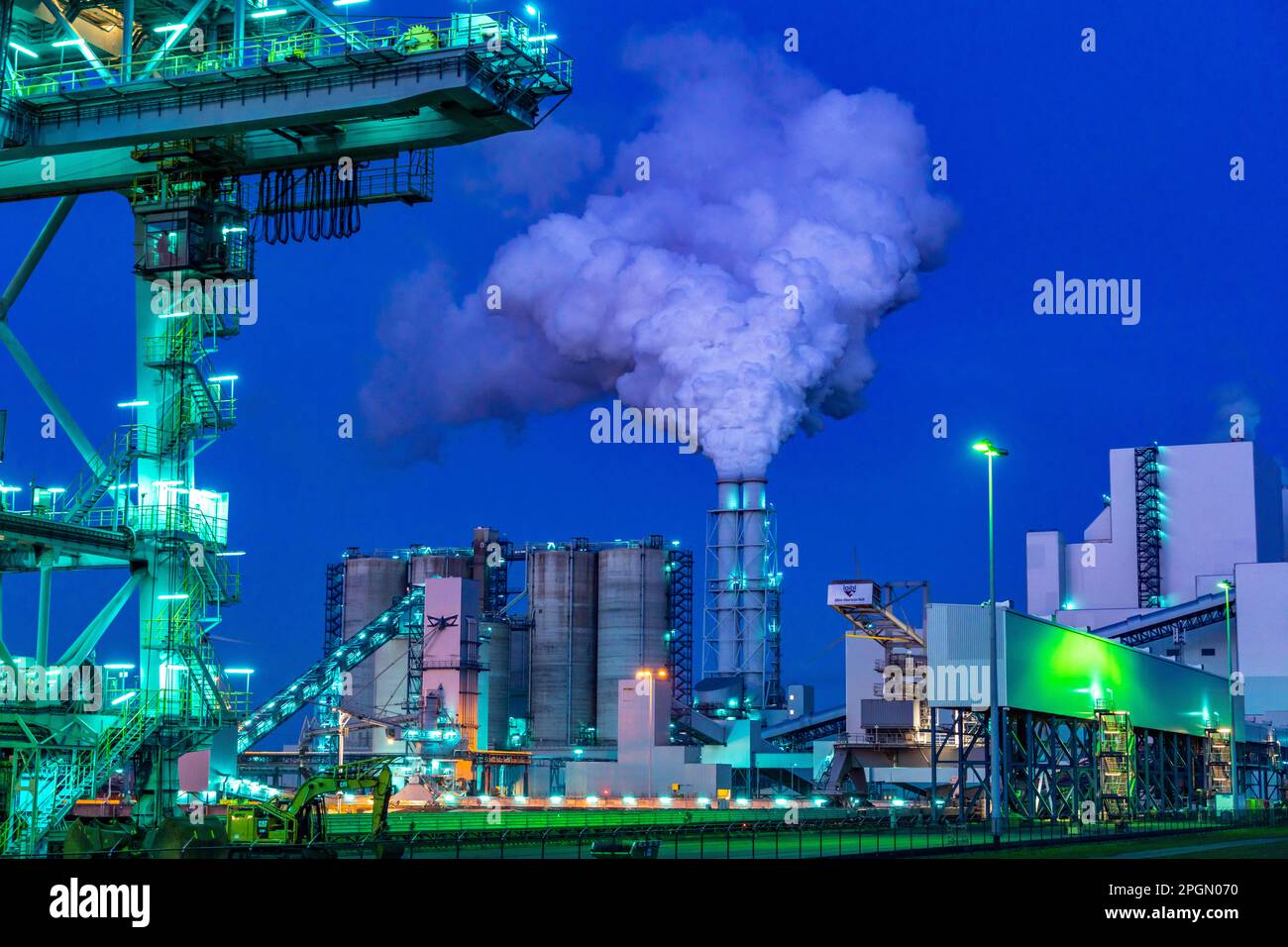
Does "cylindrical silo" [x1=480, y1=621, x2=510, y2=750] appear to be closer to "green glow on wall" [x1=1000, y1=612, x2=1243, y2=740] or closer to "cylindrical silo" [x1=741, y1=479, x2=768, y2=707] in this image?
"cylindrical silo" [x1=741, y1=479, x2=768, y2=707]

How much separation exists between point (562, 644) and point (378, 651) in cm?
1073

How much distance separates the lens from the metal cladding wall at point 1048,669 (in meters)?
53.2

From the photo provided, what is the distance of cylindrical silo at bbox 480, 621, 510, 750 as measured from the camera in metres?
93.1

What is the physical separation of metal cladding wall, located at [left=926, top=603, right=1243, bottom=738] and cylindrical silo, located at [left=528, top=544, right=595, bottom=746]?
115ft

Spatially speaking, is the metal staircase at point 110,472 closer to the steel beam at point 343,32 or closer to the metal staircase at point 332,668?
the steel beam at point 343,32

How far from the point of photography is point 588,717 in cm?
9688

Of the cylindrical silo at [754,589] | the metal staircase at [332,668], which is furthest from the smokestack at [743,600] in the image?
the metal staircase at [332,668]

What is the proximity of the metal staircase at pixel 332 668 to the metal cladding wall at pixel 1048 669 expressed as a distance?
119 ft

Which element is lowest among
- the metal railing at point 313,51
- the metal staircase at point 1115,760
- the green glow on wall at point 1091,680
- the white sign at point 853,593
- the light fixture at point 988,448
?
the metal staircase at point 1115,760

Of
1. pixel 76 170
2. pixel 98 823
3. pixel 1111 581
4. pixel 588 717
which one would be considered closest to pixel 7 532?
pixel 98 823
